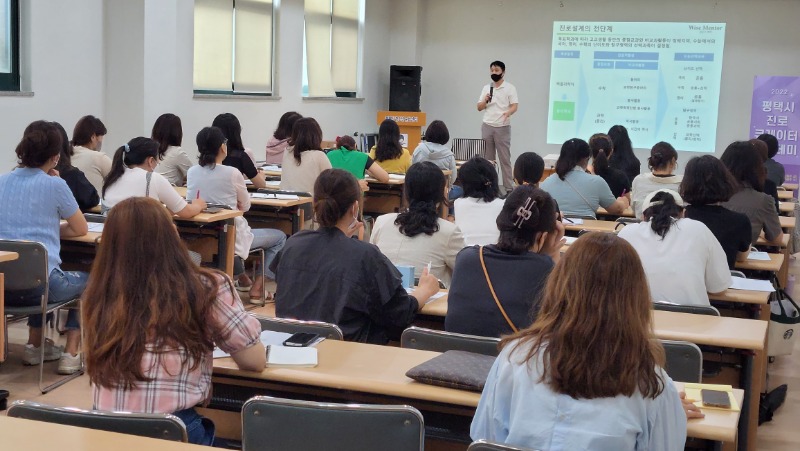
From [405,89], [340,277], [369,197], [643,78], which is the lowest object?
[369,197]

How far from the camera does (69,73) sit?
7.55m

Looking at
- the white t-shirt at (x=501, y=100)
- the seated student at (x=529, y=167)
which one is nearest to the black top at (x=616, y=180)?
the seated student at (x=529, y=167)

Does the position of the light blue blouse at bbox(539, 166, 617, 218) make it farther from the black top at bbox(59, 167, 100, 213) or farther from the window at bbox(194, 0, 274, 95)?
the window at bbox(194, 0, 274, 95)

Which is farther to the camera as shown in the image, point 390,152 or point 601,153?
point 390,152

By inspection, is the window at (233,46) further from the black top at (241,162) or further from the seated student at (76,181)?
the seated student at (76,181)

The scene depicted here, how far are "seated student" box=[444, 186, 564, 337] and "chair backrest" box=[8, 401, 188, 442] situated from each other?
1.25m

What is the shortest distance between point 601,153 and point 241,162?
9.19ft

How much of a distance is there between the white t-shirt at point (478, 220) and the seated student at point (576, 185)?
→ 1427 mm

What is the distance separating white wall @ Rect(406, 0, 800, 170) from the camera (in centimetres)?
1188

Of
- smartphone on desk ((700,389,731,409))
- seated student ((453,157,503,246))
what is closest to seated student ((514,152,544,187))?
seated student ((453,157,503,246))

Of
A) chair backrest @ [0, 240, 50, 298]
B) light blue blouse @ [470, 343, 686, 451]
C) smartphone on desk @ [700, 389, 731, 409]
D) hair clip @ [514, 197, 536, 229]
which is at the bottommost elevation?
chair backrest @ [0, 240, 50, 298]

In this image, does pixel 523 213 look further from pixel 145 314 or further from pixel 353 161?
pixel 353 161

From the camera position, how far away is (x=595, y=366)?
1.93 metres

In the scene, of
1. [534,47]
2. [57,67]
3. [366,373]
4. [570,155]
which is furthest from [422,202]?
[534,47]
